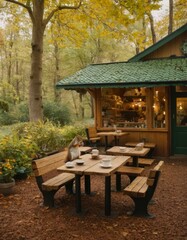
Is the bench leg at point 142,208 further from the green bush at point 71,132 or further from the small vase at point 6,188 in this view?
the green bush at point 71,132

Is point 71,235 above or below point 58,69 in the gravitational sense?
below

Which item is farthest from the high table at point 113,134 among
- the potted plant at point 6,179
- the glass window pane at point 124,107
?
the potted plant at point 6,179

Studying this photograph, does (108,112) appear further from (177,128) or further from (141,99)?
(177,128)

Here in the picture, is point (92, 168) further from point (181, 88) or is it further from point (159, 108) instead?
point (181, 88)

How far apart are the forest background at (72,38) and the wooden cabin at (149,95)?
6.90 feet

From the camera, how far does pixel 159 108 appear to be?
446 inches

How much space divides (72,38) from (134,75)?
614cm

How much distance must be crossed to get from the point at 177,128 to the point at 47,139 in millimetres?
5285

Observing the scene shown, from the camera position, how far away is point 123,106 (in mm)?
12273

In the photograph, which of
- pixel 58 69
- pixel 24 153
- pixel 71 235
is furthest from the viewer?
pixel 58 69

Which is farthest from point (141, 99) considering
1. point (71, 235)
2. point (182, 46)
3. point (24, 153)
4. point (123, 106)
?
point (71, 235)

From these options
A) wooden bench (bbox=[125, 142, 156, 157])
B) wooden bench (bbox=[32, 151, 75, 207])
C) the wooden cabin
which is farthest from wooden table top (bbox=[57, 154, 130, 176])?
the wooden cabin

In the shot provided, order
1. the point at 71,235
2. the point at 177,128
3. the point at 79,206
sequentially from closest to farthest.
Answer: the point at 71,235
the point at 79,206
the point at 177,128

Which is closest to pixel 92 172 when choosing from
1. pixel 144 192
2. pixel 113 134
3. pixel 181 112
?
pixel 144 192
